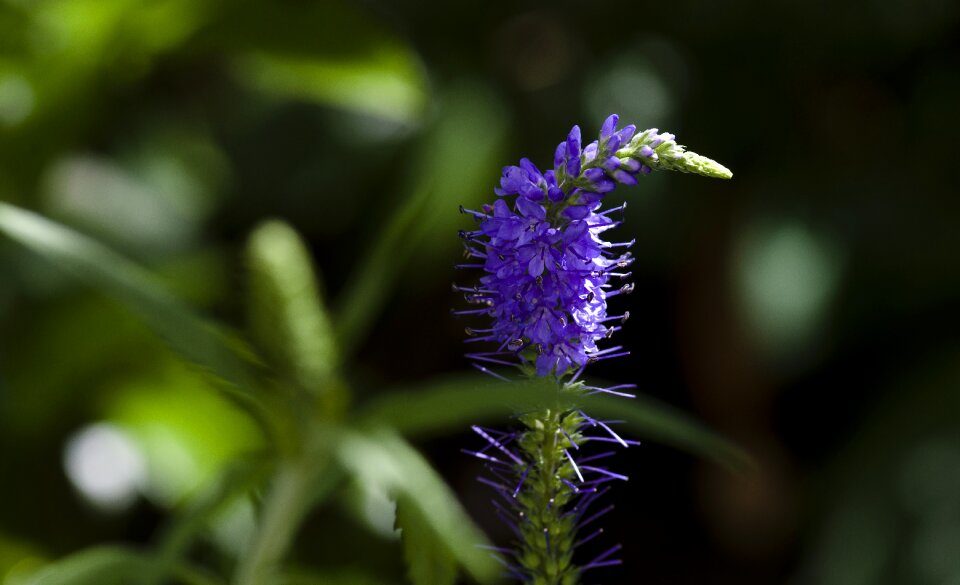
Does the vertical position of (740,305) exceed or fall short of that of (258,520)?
it exceeds it

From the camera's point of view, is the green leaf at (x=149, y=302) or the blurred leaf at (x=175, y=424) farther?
the blurred leaf at (x=175, y=424)

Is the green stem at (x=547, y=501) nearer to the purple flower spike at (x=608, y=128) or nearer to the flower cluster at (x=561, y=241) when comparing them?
the flower cluster at (x=561, y=241)

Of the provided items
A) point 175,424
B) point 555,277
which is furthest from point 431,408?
point 175,424

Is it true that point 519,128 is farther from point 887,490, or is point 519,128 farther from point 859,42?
point 887,490

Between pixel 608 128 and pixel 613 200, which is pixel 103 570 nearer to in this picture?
pixel 608 128

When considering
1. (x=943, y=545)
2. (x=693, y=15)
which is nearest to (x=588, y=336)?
(x=943, y=545)

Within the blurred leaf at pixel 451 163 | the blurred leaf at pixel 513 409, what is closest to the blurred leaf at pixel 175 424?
the blurred leaf at pixel 451 163

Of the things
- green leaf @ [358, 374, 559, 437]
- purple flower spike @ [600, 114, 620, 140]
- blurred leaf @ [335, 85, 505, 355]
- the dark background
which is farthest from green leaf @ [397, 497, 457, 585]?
the dark background
